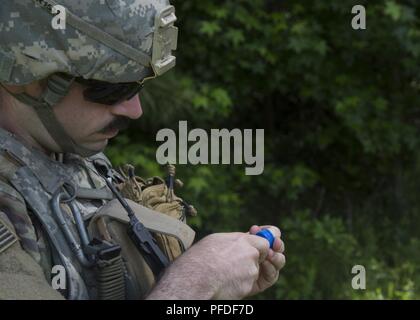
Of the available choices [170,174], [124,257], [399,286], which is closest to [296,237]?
[399,286]

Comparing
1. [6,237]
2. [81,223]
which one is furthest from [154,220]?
[6,237]

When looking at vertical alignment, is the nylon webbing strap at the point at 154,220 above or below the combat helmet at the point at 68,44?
below

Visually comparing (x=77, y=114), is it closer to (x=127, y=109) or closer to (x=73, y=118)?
(x=73, y=118)

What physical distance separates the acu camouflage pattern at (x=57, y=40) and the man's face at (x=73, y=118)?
0.06 m

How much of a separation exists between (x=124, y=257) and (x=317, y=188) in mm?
4754

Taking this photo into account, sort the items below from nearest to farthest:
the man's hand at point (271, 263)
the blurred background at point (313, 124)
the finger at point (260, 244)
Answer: the finger at point (260, 244) < the man's hand at point (271, 263) < the blurred background at point (313, 124)

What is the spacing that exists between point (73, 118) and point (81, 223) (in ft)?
0.81

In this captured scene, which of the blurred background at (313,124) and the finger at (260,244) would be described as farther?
the blurred background at (313,124)

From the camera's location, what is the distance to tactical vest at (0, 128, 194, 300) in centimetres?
187

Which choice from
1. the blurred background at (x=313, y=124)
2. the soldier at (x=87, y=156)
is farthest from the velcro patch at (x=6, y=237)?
the blurred background at (x=313, y=124)

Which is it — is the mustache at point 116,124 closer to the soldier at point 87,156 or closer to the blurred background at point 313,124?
the soldier at point 87,156

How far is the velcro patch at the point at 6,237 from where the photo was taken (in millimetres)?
1714
